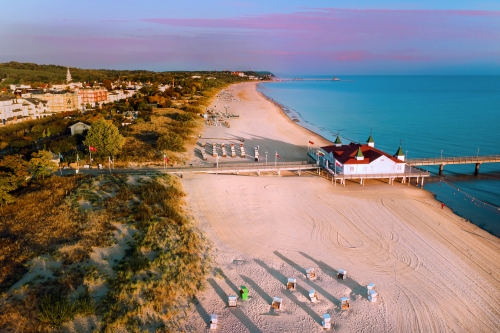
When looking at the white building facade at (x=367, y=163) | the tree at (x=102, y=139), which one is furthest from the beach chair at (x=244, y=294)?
the tree at (x=102, y=139)

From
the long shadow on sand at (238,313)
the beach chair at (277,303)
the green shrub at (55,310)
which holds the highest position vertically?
the green shrub at (55,310)

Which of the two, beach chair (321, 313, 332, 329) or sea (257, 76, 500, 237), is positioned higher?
sea (257, 76, 500, 237)

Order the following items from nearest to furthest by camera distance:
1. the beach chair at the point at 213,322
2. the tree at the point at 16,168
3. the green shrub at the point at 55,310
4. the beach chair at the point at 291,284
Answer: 1. the green shrub at the point at 55,310
2. the beach chair at the point at 213,322
3. the beach chair at the point at 291,284
4. the tree at the point at 16,168

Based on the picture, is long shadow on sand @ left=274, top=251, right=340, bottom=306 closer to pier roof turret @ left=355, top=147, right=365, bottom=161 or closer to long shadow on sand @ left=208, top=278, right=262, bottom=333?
long shadow on sand @ left=208, top=278, right=262, bottom=333

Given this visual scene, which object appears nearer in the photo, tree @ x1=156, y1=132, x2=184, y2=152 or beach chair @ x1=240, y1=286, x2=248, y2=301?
beach chair @ x1=240, y1=286, x2=248, y2=301

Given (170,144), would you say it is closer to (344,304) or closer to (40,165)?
(40,165)

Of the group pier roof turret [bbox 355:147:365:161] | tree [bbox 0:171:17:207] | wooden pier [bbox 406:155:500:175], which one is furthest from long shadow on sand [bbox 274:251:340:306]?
wooden pier [bbox 406:155:500:175]

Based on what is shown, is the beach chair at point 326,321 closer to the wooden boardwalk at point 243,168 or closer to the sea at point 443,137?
the sea at point 443,137
